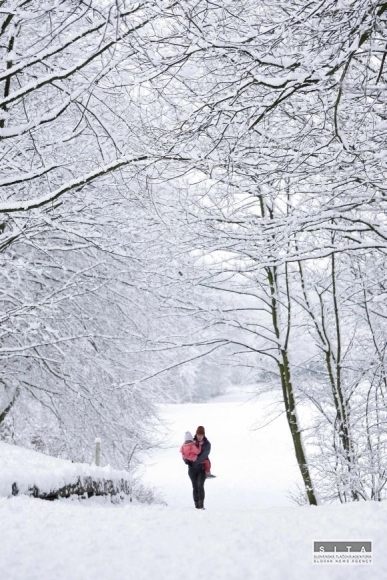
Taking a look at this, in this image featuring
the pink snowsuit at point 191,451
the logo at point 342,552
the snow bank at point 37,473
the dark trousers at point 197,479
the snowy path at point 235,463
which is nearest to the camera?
the logo at point 342,552

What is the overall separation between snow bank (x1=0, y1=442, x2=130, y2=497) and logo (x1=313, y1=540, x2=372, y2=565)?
332 centimetres

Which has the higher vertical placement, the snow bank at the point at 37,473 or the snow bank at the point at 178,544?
the snow bank at the point at 37,473

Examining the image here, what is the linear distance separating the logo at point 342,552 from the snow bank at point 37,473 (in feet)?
10.9

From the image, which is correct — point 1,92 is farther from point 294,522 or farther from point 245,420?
point 245,420

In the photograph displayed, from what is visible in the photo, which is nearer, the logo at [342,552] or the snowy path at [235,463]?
the logo at [342,552]

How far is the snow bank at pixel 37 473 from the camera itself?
19.5 ft

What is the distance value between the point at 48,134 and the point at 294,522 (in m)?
7.10

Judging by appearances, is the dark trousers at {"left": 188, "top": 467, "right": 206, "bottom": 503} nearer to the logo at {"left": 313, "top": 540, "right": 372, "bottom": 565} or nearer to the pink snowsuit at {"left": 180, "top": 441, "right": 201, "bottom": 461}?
the pink snowsuit at {"left": 180, "top": 441, "right": 201, "bottom": 461}

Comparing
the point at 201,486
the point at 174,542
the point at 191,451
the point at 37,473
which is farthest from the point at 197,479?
the point at 174,542

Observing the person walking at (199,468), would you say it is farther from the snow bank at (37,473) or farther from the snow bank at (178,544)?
the snow bank at (178,544)

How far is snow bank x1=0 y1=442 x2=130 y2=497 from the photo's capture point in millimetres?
5941

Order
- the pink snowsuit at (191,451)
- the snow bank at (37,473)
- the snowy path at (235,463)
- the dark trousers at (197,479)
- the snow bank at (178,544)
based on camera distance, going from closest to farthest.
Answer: the snow bank at (178,544), the snow bank at (37,473), the pink snowsuit at (191,451), the dark trousers at (197,479), the snowy path at (235,463)

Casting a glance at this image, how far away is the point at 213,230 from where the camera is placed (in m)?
8.23

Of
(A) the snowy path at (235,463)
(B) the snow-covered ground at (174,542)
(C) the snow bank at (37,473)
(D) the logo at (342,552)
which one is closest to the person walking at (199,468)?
(C) the snow bank at (37,473)
